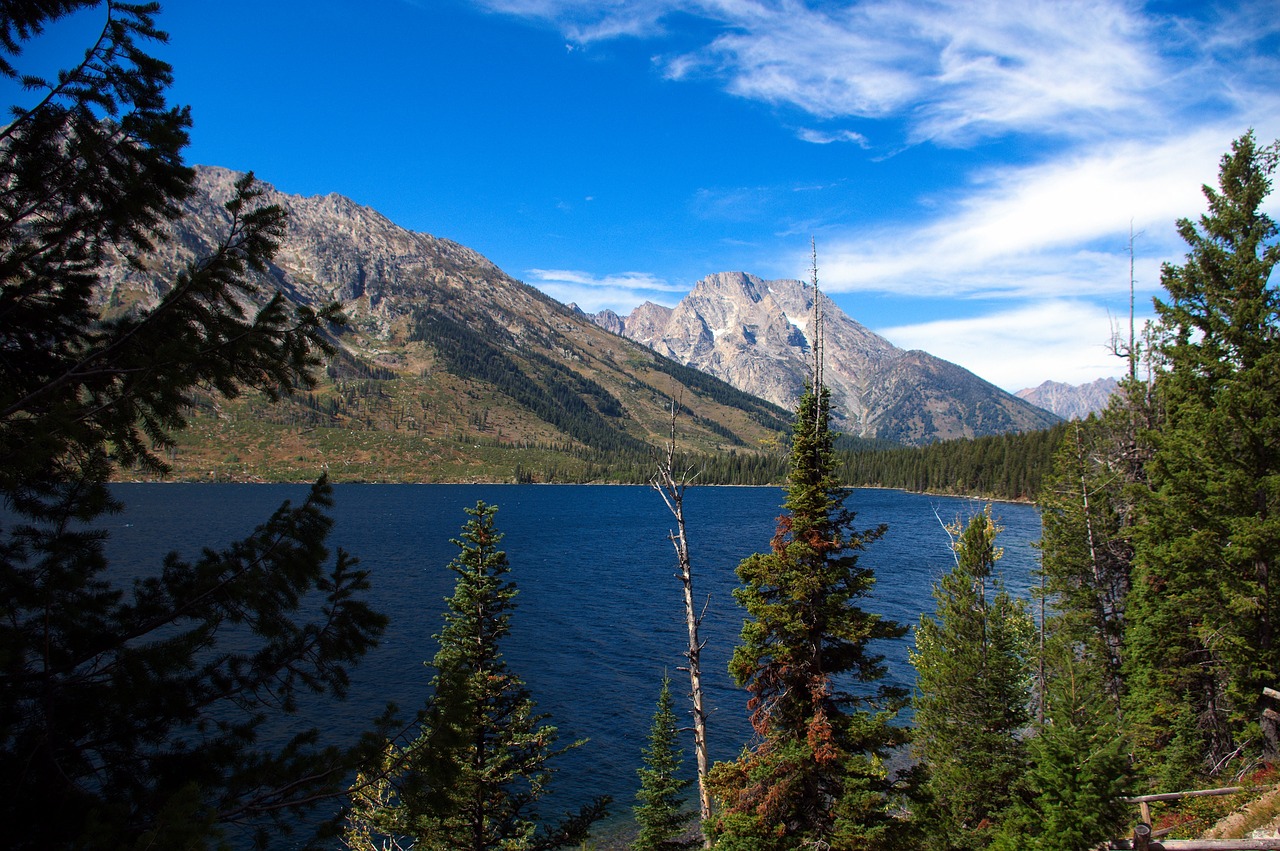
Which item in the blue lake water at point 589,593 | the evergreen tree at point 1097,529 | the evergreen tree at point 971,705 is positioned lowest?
the blue lake water at point 589,593

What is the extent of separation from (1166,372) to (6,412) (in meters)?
Result: 29.6

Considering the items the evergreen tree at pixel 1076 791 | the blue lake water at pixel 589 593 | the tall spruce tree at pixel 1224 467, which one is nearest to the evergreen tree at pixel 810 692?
the evergreen tree at pixel 1076 791

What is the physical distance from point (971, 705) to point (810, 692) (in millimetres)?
12647

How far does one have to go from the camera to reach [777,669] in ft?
56.7

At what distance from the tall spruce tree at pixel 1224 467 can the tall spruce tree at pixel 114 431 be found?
83.1ft

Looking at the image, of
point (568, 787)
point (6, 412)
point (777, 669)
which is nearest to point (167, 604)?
point (6, 412)

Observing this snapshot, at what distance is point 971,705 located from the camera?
25.2 meters

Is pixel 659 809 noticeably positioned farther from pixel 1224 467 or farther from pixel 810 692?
pixel 1224 467

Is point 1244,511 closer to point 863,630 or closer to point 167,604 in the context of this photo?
point 863,630

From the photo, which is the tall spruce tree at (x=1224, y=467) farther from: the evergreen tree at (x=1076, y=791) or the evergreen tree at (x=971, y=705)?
the evergreen tree at (x=1076, y=791)

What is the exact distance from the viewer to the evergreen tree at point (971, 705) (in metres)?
23.6

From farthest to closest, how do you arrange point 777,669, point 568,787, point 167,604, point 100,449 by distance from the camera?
point 568,787 → point 777,669 → point 167,604 → point 100,449

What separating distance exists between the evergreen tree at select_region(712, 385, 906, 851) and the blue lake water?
1791cm

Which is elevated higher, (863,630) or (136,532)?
(863,630)
